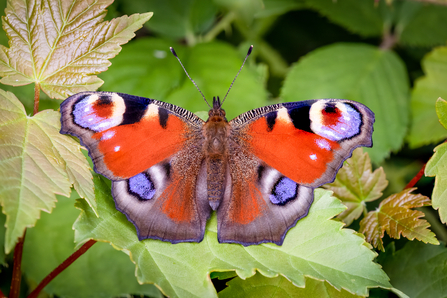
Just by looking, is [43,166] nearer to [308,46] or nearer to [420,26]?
[308,46]

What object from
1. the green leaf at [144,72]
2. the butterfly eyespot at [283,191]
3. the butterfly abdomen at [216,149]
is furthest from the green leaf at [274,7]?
the butterfly eyespot at [283,191]

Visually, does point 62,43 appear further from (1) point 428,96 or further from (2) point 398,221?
(1) point 428,96

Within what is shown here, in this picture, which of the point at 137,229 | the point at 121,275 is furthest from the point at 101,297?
the point at 137,229

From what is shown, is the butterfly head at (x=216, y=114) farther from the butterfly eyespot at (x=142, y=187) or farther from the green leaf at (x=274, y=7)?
the green leaf at (x=274, y=7)

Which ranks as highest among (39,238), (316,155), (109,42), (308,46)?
(109,42)

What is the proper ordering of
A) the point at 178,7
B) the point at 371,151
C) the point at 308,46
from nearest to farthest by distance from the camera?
the point at 371,151, the point at 178,7, the point at 308,46

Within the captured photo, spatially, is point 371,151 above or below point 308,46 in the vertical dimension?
below

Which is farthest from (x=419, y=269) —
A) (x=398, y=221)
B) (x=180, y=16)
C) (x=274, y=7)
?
(x=180, y=16)
